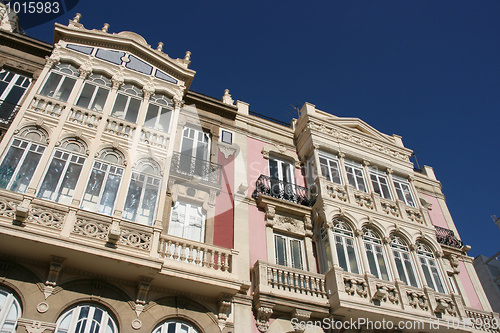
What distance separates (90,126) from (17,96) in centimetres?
369

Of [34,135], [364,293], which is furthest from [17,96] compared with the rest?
[364,293]

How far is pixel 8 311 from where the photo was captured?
10.4 meters

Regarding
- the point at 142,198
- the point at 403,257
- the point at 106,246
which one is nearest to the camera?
the point at 106,246

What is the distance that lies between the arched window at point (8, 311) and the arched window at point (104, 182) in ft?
9.91

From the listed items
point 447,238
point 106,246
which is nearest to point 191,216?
point 106,246

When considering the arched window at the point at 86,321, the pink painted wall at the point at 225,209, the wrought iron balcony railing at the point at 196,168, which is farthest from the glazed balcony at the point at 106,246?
the wrought iron balcony railing at the point at 196,168

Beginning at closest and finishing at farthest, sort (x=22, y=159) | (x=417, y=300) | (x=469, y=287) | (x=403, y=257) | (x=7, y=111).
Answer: (x=22, y=159) < (x=7, y=111) < (x=417, y=300) < (x=403, y=257) < (x=469, y=287)

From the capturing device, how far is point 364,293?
46.1 ft

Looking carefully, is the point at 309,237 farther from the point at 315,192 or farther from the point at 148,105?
the point at 148,105

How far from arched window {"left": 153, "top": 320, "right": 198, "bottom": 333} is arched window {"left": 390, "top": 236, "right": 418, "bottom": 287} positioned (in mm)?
8434

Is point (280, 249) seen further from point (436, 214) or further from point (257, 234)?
point (436, 214)

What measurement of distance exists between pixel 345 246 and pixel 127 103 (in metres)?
9.86

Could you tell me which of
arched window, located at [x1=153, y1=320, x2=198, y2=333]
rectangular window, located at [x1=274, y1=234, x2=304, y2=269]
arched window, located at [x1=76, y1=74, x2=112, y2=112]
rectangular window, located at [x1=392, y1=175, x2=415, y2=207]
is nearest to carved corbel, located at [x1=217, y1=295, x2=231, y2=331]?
arched window, located at [x1=153, y1=320, x2=198, y2=333]

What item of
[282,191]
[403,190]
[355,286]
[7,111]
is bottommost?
[355,286]
